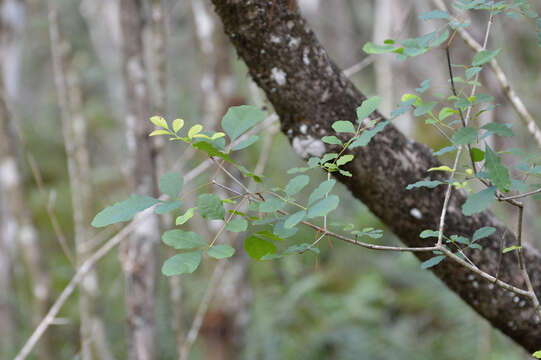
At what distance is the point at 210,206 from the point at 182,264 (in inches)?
4.6

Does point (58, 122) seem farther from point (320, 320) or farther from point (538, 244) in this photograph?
point (538, 244)

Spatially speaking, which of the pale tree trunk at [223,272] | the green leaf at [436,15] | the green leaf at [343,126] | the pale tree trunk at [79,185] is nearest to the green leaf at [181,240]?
the green leaf at [343,126]

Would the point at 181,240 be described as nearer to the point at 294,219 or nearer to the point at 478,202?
the point at 294,219

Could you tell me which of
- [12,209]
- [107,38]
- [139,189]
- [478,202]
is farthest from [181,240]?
[107,38]

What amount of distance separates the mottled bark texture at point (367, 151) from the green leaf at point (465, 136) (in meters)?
0.42

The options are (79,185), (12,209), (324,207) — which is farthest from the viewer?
(79,185)

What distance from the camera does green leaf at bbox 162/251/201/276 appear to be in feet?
2.33

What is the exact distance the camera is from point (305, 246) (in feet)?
2.83

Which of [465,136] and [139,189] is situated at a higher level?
[465,136]

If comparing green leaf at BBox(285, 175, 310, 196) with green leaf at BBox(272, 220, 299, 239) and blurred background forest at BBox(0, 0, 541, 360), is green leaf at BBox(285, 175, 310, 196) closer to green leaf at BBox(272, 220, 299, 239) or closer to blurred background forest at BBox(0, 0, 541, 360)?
green leaf at BBox(272, 220, 299, 239)

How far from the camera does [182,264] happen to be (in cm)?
73

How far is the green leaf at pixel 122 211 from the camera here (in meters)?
0.74

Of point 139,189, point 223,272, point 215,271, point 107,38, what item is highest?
point 107,38

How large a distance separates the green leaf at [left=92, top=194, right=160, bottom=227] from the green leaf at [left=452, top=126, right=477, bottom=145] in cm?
51
